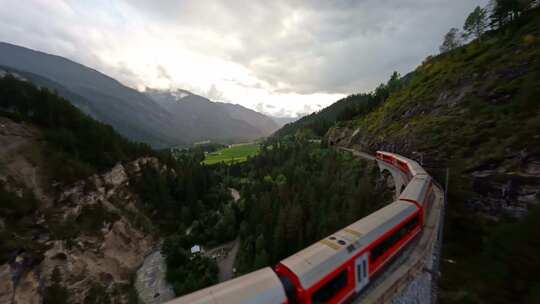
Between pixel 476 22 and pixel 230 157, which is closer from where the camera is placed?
pixel 476 22

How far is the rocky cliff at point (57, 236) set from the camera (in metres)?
22.5

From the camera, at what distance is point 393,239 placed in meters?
10.9

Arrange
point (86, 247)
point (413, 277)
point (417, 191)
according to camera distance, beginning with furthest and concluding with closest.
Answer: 1. point (86, 247)
2. point (417, 191)
3. point (413, 277)

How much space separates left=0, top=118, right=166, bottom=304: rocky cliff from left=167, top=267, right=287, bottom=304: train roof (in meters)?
29.8

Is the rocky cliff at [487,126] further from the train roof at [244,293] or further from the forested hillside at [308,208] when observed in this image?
the train roof at [244,293]

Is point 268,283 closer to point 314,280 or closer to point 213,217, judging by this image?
point 314,280

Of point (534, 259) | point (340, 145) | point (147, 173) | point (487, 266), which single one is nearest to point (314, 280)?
point (534, 259)

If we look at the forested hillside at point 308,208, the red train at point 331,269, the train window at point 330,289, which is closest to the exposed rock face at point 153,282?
the forested hillside at point 308,208

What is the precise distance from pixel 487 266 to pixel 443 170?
15.5 m

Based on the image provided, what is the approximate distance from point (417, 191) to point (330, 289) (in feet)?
36.9

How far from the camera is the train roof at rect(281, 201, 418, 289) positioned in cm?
774

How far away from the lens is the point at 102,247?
31.7 metres

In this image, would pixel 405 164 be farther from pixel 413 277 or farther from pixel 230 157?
pixel 230 157

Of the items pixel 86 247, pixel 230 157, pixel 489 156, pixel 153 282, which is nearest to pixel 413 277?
pixel 489 156
